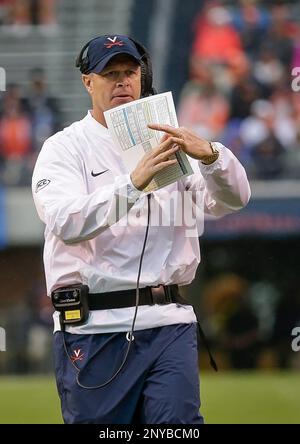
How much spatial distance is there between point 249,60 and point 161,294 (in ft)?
37.3

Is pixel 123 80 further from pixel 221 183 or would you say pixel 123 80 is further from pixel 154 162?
pixel 221 183

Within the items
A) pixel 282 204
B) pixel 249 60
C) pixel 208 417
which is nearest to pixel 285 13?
pixel 249 60

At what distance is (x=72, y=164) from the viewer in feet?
15.2

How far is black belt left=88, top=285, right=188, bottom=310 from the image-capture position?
457cm

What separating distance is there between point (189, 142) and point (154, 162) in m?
0.16

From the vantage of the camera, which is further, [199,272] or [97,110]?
[199,272]

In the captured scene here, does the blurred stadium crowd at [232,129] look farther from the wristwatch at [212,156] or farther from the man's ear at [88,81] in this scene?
the wristwatch at [212,156]

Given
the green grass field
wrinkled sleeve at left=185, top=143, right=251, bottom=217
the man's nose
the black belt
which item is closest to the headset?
the man's nose

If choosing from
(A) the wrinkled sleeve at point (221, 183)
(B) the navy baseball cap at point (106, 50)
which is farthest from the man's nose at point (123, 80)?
(A) the wrinkled sleeve at point (221, 183)

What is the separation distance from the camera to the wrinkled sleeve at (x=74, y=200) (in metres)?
4.36

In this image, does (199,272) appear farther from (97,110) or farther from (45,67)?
(97,110)

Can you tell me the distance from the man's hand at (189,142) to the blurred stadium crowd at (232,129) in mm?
9910

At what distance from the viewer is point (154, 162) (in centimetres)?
435

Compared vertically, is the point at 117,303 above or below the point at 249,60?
below
